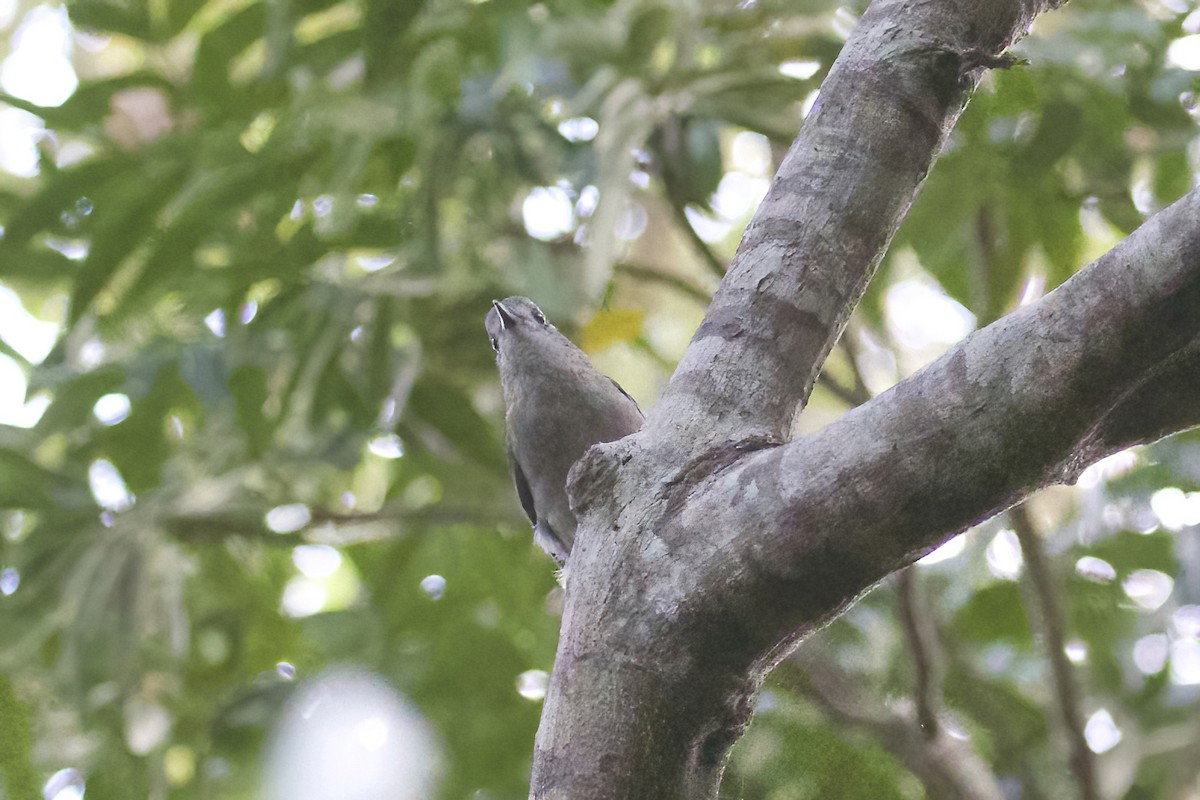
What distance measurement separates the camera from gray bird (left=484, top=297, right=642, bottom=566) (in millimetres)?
1327

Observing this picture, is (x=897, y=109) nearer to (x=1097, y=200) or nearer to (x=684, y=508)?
(x=684, y=508)

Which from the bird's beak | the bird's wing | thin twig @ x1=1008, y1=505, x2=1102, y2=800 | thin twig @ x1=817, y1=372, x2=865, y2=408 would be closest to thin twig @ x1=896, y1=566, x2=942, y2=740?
thin twig @ x1=1008, y1=505, x2=1102, y2=800

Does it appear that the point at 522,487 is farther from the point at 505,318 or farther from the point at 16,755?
the point at 16,755

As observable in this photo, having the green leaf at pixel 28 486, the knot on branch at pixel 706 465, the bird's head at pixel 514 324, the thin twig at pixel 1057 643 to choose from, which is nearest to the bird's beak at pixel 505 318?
the bird's head at pixel 514 324

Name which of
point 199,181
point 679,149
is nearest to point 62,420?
point 199,181

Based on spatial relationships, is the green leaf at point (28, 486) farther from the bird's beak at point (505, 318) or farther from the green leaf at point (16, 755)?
the bird's beak at point (505, 318)

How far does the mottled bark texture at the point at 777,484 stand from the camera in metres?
0.72

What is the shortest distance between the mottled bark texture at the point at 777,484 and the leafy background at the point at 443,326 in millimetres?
865

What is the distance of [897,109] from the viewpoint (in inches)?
39.8

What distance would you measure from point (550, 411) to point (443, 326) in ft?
3.19

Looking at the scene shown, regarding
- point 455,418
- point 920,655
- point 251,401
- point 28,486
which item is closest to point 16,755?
point 251,401

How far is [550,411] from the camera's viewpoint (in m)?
1.33

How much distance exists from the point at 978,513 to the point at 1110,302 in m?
0.16

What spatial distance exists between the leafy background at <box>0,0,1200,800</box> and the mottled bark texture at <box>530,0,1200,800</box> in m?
0.87
